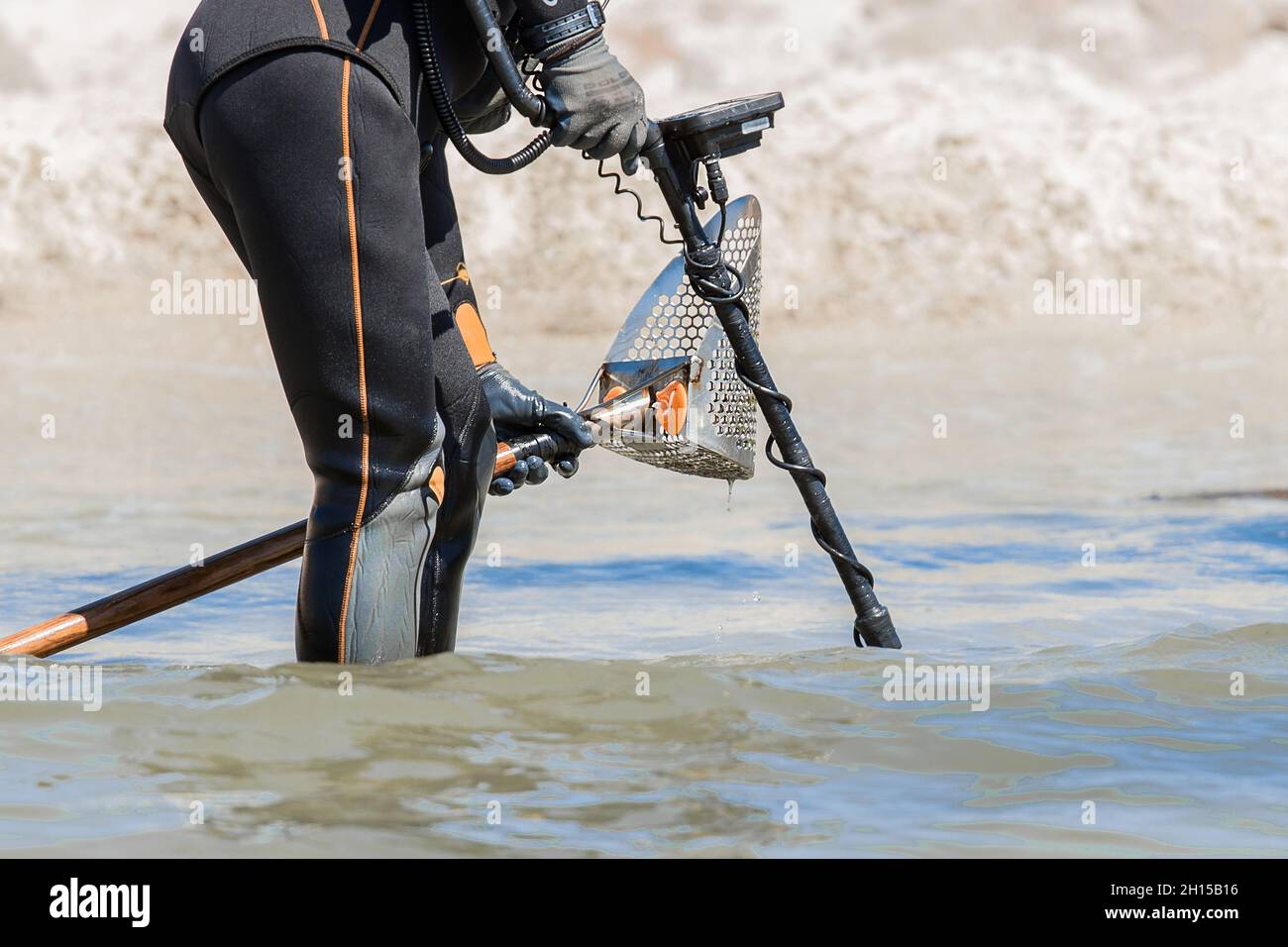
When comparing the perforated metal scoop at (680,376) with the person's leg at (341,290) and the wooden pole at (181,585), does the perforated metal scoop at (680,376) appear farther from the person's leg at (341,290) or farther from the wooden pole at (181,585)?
the person's leg at (341,290)

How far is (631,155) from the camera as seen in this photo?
9.52 ft

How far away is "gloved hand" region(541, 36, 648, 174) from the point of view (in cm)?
271

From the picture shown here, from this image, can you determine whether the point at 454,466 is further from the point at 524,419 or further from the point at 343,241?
the point at 343,241

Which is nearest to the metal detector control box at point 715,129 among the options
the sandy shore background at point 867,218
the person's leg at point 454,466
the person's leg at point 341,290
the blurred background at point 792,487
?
the person's leg at point 454,466

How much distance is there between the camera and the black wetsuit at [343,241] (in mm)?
2482

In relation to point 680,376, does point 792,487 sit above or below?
below

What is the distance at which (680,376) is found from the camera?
3486 millimetres

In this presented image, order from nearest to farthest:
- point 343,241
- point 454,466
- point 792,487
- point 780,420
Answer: point 343,241, point 454,466, point 780,420, point 792,487

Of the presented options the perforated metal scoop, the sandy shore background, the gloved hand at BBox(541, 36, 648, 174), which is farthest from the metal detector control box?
the sandy shore background

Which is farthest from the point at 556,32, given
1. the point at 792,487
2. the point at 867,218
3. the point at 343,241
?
the point at 867,218

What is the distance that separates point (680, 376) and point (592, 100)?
0.87 meters

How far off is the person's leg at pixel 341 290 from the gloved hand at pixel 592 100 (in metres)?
0.26
